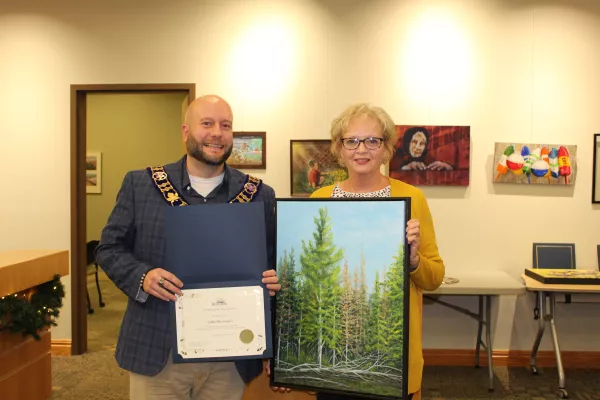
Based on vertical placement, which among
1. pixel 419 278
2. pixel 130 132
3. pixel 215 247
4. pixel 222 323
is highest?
pixel 130 132

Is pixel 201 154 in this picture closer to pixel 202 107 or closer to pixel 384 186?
pixel 202 107

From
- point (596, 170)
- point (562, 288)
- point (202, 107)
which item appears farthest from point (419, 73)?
point (202, 107)

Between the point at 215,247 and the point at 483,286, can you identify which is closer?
the point at 215,247

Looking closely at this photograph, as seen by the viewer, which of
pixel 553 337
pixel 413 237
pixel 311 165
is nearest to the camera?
pixel 413 237

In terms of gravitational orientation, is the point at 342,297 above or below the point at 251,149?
below

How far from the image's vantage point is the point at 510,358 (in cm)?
392

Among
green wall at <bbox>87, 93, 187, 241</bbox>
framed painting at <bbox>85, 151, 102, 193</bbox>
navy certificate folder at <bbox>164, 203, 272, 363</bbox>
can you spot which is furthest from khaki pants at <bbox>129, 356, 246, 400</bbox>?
framed painting at <bbox>85, 151, 102, 193</bbox>

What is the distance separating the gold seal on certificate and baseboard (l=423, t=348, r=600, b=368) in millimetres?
2923

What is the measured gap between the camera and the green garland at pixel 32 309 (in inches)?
103

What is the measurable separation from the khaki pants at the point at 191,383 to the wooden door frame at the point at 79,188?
9.27ft

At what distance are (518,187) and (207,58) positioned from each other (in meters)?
2.78

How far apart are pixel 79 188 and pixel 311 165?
2007 millimetres

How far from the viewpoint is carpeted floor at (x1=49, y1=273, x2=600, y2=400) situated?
332 cm

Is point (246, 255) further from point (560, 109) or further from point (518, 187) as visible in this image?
point (560, 109)
